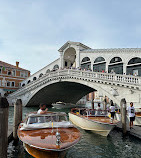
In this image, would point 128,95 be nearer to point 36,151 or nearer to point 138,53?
point 138,53

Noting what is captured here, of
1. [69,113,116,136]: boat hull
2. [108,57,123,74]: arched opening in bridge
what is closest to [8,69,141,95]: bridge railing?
[108,57,123,74]: arched opening in bridge

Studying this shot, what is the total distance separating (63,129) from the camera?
18.8ft

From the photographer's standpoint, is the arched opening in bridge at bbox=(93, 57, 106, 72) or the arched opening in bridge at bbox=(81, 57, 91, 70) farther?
the arched opening in bridge at bbox=(81, 57, 91, 70)

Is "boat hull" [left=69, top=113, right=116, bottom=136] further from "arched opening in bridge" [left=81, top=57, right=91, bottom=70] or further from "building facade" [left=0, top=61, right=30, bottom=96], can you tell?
"building facade" [left=0, top=61, right=30, bottom=96]

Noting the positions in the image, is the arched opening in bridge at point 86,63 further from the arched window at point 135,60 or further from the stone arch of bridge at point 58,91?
the arched window at point 135,60

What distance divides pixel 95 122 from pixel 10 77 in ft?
88.4

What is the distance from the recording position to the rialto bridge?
1312 centimetres

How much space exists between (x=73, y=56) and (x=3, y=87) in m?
15.1

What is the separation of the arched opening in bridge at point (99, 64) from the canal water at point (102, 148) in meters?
12.5

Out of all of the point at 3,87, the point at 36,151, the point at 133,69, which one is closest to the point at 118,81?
the point at 133,69

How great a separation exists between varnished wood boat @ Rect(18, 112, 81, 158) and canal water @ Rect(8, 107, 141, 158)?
3.22 ft

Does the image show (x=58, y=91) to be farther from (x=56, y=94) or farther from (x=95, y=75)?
(x=95, y=75)

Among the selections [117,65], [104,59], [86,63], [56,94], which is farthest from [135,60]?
[56,94]

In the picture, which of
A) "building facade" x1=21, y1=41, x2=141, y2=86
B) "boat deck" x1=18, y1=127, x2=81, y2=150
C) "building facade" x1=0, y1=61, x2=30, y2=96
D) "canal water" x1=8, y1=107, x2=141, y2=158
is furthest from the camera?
"building facade" x1=0, y1=61, x2=30, y2=96
